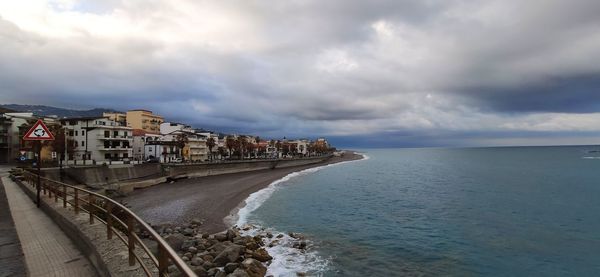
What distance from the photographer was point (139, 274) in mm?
5180

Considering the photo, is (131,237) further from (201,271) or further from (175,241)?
(175,241)

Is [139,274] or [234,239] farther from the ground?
[139,274]

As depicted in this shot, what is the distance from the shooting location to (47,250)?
308 inches

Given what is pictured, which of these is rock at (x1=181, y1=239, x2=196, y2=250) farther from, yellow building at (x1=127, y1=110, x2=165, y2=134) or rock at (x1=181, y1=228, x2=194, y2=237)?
yellow building at (x1=127, y1=110, x2=165, y2=134)

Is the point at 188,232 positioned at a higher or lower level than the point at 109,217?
lower

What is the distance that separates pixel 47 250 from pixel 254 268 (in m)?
9.33

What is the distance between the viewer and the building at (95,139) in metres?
66.3

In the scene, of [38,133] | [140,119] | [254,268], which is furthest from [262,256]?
[140,119]

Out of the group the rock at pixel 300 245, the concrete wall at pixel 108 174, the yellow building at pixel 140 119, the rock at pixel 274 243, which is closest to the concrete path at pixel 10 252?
the rock at pixel 274 243

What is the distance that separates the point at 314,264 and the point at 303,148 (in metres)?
180

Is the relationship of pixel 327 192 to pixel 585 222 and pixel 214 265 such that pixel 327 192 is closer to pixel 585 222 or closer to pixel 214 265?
pixel 585 222

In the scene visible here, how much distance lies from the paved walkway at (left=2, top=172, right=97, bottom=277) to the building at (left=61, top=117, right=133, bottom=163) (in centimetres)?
6106

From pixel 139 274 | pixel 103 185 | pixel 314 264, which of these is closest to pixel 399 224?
pixel 314 264

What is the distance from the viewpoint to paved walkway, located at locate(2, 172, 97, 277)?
6.53 m
